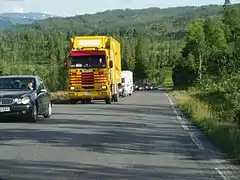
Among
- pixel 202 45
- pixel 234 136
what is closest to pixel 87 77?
pixel 234 136

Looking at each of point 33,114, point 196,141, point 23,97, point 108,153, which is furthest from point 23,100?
point 108,153

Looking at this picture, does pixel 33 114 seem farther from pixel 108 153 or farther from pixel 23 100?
pixel 108 153

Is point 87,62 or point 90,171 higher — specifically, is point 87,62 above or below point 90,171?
above

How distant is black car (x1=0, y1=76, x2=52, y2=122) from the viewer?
19.7m

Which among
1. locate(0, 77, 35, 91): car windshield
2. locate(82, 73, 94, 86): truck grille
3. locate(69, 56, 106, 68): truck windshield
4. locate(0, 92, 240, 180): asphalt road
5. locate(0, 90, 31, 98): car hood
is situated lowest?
locate(0, 92, 240, 180): asphalt road

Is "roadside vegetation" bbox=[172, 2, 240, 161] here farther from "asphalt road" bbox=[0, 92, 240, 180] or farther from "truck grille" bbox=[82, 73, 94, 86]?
"asphalt road" bbox=[0, 92, 240, 180]

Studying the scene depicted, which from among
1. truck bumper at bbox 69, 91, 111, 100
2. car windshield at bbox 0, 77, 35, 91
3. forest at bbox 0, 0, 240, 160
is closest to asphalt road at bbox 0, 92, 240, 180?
forest at bbox 0, 0, 240, 160

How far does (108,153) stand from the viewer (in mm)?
12547

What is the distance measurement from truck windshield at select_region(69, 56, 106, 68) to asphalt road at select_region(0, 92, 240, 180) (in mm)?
14810

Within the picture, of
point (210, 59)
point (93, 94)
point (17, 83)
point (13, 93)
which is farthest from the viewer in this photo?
point (210, 59)

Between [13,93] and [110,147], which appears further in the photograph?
[13,93]

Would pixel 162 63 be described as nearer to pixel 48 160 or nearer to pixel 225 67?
pixel 225 67

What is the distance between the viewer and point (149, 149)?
1339 cm

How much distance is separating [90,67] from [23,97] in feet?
48.9
